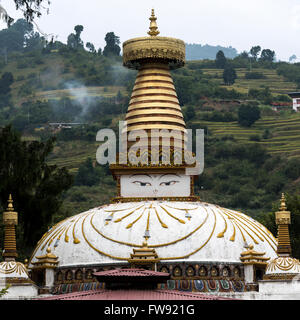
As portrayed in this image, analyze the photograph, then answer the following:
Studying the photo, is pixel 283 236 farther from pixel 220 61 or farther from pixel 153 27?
pixel 220 61

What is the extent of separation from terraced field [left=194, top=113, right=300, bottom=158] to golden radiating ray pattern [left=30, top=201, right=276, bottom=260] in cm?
7180

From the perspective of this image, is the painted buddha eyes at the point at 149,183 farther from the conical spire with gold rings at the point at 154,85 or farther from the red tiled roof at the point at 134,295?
the red tiled roof at the point at 134,295

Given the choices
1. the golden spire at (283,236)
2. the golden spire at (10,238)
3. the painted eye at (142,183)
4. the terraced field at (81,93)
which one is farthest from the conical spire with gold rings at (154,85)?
the terraced field at (81,93)

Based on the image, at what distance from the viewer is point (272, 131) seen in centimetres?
11556

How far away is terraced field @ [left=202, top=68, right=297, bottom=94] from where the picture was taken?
139m

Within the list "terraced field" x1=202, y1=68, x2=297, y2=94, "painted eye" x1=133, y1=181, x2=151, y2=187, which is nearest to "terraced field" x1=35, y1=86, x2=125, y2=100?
"terraced field" x1=202, y1=68, x2=297, y2=94

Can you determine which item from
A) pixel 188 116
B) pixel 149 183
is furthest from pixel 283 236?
pixel 188 116

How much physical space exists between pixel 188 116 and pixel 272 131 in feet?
30.5

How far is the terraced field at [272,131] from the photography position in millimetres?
110438

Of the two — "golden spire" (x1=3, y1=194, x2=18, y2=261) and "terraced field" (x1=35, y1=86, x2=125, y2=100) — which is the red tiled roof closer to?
"golden spire" (x1=3, y1=194, x2=18, y2=261)

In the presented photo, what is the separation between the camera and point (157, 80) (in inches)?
1613

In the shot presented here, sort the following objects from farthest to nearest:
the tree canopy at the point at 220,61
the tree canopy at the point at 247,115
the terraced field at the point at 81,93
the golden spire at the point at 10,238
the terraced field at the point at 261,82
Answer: the tree canopy at the point at 220,61, the terraced field at the point at 261,82, the terraced field at the point at 81,93, the tree canopy at the point at 247,115, the golden spire at the point at 10,238

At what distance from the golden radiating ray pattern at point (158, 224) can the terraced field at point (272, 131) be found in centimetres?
7180

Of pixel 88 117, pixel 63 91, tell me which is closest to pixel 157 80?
pixel 88 117
